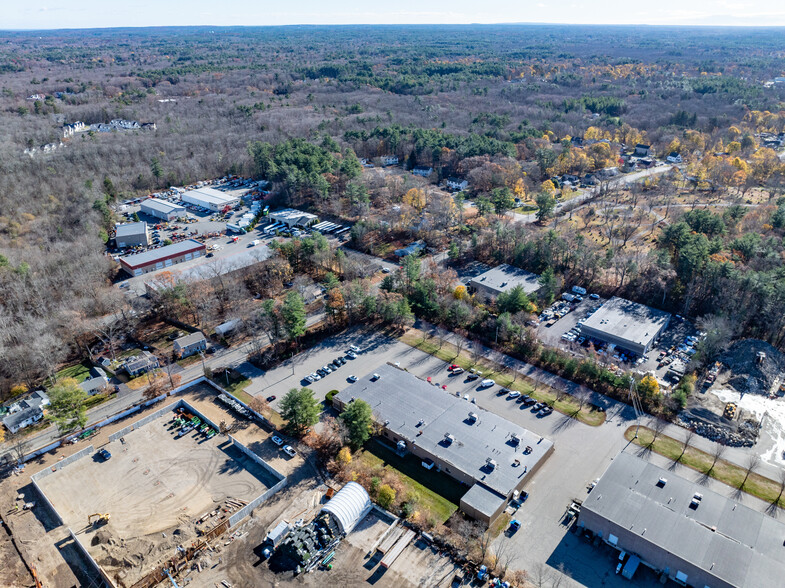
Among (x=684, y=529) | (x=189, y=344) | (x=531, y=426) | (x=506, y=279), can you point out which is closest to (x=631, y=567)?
(x=684, y=529)

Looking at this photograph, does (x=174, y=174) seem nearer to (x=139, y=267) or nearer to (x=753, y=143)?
(x=139, y=267)

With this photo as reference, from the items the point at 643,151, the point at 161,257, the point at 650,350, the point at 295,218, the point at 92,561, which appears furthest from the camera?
the point at 643,151

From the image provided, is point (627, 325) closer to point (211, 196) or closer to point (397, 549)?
point (397, 549)

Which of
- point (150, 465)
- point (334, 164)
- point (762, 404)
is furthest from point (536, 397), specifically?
point (334, 164)

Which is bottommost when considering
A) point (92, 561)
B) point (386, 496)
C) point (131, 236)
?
point (92, 561)

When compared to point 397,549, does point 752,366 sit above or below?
above

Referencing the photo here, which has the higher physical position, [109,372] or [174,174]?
[174,174]
